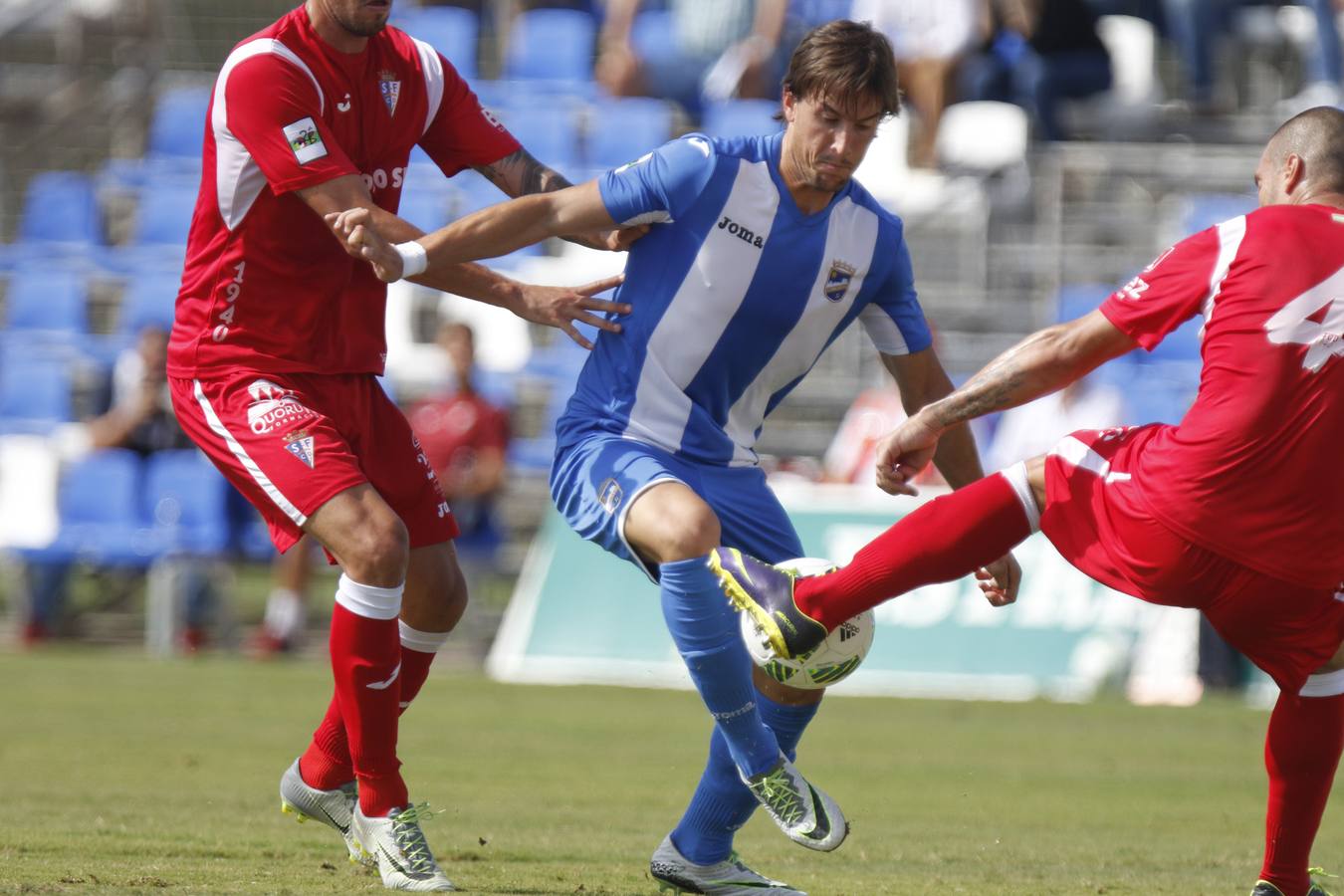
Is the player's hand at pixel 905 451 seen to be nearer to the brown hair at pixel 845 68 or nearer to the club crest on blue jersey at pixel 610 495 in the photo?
the club crest on blue jersey at pixel 610 495

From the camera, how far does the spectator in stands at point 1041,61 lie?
55.6 feet

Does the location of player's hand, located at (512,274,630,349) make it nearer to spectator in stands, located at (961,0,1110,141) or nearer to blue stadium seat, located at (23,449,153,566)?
blue stadium seat, located at (23,449,153,566)

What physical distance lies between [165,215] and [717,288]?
13638 millimetres

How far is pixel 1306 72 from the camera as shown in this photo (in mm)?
17625

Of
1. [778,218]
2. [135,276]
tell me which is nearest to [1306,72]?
Answer: [135,276]

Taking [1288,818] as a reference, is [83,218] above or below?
below

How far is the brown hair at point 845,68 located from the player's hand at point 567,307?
0.88m

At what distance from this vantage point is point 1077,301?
15.6 m

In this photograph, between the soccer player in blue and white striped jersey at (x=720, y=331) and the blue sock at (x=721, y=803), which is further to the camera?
the blue sock at (x=721, y=803)

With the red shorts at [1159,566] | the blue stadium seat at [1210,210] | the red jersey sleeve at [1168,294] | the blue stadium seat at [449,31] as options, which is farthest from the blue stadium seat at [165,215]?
the red jersey sleeve at [1168,294]

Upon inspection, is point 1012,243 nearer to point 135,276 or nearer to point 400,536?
point 135,276

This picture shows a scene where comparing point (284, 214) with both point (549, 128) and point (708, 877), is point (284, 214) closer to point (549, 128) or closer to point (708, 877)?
point (708, 877)

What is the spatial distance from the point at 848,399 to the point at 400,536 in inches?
438

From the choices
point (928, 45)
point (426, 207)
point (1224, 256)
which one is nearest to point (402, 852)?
point (1224, 256)
